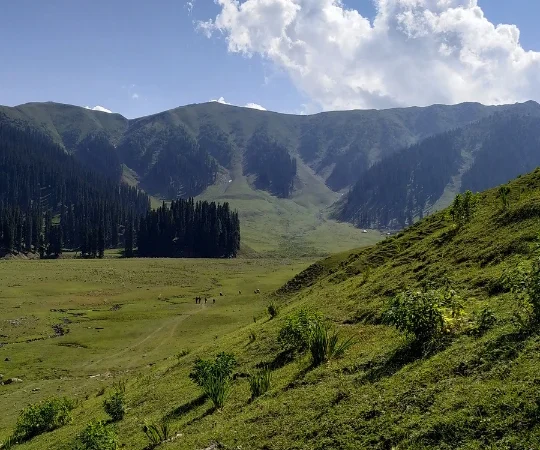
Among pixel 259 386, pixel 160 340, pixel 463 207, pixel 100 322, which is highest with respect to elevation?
pixel 463 207

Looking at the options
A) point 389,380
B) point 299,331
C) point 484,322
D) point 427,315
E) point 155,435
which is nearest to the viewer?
point 389,380

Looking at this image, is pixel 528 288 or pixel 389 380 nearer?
pixel 528 288

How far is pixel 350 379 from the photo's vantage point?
46.5ft

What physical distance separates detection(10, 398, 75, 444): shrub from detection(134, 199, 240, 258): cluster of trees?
6252 inches

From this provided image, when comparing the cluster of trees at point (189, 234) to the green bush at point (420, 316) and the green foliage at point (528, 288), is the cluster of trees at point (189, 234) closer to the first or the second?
the green bush at point (420, 316)

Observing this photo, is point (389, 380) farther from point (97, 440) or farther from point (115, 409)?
point (115, 409)

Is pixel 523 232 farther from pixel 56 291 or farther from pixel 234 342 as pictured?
pixel 56 291

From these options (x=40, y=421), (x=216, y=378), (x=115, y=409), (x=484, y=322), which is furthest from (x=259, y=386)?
(x=40, y=421)

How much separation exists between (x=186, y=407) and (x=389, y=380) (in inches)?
363

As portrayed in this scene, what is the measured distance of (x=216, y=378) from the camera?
17062mm

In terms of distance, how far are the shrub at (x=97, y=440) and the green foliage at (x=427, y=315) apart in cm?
963

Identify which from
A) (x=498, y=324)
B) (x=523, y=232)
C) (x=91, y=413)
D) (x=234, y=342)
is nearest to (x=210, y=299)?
(x=234, y=342)

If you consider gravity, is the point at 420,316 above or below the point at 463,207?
below

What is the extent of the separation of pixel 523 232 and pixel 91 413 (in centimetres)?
2392
